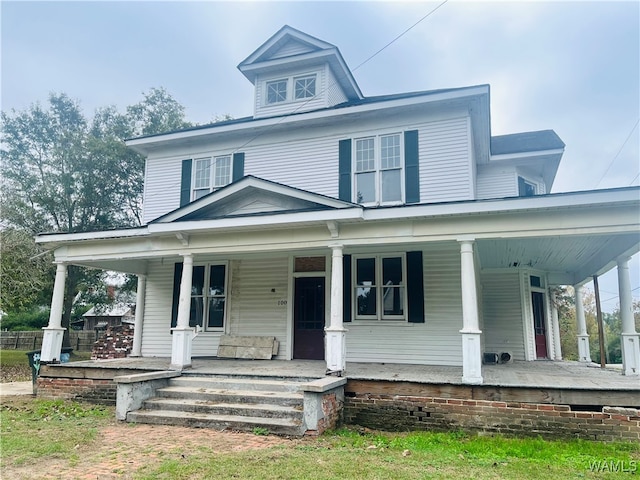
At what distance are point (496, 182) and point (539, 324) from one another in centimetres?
431

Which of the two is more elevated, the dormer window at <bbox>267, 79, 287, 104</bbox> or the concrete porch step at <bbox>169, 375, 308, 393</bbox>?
the dormer window at <bbox>267, 79, 287, 104</bbox>

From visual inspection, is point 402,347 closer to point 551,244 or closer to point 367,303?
point 367,303

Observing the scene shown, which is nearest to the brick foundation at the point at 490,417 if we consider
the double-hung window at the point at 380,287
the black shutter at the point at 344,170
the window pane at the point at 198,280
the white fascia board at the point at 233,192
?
the double-hung window at the point at 380,287

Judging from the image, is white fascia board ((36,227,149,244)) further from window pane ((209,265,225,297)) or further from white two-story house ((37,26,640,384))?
window pane ((209,265,225,297))

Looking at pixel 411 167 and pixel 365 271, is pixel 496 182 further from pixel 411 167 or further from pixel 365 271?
pixel 365 271

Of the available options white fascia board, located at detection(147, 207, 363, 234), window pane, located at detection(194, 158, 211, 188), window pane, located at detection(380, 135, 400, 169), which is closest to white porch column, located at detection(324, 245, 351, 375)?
white fascia board, located at detection(147, 207, 363, 234)

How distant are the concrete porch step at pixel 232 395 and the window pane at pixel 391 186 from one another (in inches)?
192

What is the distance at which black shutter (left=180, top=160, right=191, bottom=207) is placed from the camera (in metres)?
12.0

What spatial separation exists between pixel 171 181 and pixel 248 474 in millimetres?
9314

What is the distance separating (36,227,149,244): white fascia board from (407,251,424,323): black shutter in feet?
19.7

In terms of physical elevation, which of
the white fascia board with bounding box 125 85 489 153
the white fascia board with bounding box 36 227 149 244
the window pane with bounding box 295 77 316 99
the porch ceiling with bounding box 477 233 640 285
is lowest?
the porch ceiling with bounding box 477 233 640 285

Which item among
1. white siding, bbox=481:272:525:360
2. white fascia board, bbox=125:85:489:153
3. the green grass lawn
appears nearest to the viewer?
the green grass lawn

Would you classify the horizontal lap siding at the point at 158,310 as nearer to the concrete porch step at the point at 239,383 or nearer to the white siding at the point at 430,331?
the concrete porch step at the point at 239,383

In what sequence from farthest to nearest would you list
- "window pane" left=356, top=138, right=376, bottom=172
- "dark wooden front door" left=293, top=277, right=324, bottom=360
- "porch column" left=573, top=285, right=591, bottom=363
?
"porch column" left=573, top=285, right=591, bottom=363, "dark wooden front door" left=293, top=277, right=324, bottom=360, "window pane" left=356, top=138, right=376, bottom=172
